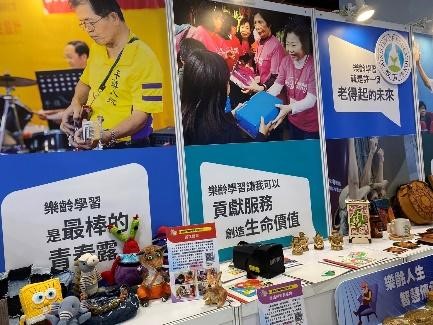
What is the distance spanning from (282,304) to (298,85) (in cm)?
143

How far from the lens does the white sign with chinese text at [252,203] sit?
2143 mm

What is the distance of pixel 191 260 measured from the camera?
5.52ft

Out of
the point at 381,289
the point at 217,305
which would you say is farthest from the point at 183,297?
the point at 381,289

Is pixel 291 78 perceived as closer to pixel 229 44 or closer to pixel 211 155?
pixel 229 44

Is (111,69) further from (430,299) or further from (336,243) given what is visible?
(430,299)

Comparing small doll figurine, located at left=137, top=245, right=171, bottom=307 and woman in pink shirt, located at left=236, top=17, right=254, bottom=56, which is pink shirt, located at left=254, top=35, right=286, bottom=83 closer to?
woman in pink shirt, located at left=236, top=17, right=254, bottom=56

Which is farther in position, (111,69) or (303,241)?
(303,241)

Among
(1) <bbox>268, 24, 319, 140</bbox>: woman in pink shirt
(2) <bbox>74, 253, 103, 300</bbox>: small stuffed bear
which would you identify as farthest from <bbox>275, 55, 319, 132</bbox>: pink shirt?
(2) <bbox>74, 253, 103, 300</bbox>: small stuffed bear

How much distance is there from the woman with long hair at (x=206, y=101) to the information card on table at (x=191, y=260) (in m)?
0.58

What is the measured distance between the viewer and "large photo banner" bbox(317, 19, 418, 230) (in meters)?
2.62

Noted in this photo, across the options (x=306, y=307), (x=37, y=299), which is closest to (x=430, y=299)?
(x=306, y=307)

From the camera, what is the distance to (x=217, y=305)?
61.2 inches

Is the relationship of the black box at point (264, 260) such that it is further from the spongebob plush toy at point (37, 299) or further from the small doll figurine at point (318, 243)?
the spongebob plush toy at point (37, 299)

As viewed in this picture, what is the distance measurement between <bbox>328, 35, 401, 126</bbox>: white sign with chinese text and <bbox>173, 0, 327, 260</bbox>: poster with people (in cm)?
23
